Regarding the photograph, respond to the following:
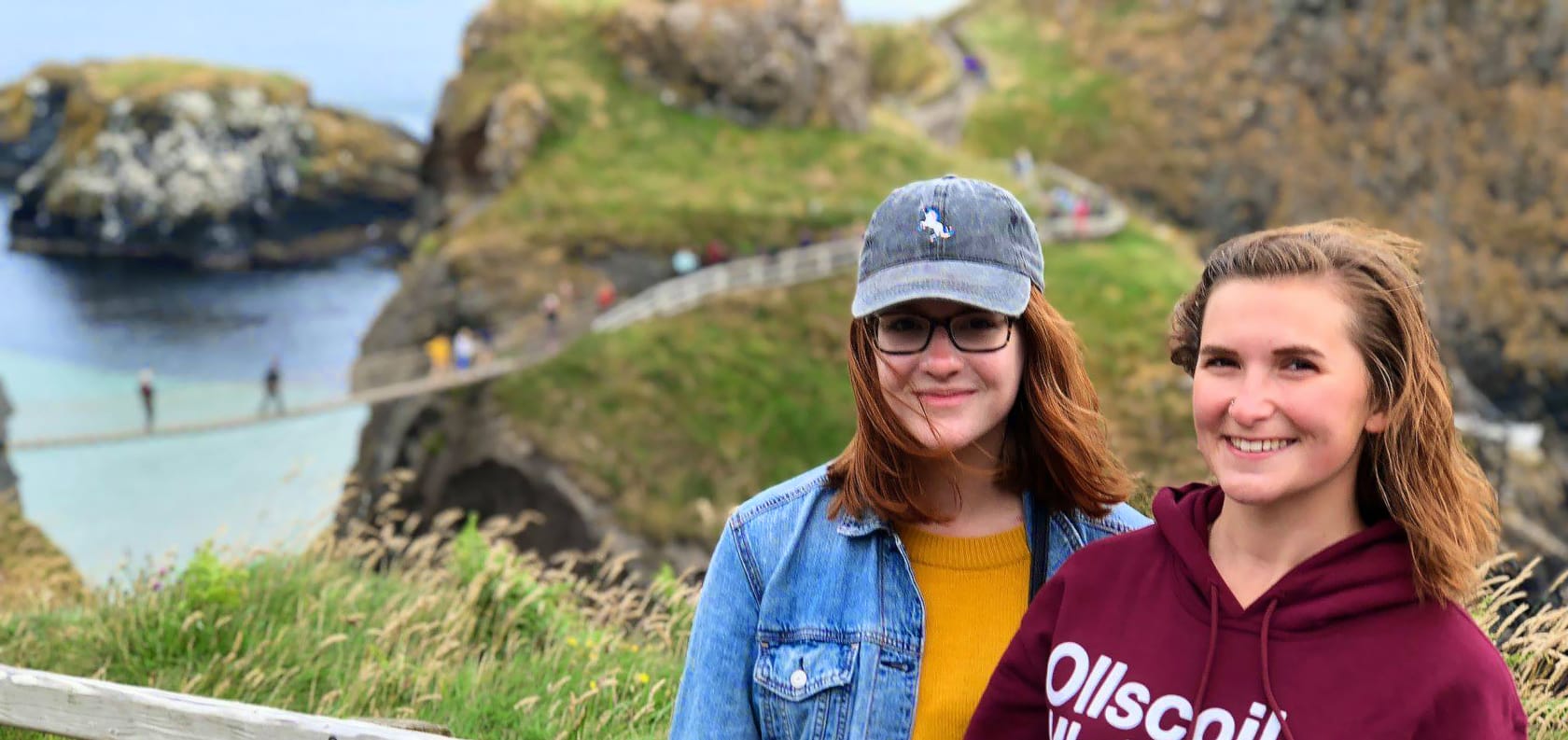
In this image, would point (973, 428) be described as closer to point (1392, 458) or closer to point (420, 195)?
point (1392, 458)

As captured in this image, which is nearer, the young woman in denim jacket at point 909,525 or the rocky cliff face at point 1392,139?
the young woman in denim jacket at point 909,525

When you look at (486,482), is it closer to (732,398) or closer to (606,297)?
(732,398)

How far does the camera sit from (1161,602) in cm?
249

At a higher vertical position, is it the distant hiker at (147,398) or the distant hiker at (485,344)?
the distant hiker at (485,344)

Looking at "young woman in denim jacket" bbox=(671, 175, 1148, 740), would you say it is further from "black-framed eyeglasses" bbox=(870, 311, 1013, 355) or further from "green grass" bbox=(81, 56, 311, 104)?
"green grass" bbox=(81, 56, 311, 104)

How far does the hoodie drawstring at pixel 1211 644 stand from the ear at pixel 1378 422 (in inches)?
16.6

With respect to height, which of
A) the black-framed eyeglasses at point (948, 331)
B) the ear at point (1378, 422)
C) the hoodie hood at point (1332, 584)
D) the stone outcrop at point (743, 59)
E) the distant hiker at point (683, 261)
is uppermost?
the stone outcrop at point (743, 59)

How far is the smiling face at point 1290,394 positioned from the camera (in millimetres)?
2367

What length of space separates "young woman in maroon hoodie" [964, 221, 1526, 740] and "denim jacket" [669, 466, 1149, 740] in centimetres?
43

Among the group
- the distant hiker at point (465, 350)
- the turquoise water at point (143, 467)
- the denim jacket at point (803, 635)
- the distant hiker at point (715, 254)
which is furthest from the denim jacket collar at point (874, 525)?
the distant hiker at point (715, 254)

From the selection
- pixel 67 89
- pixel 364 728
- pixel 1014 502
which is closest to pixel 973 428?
pixel 1014 502

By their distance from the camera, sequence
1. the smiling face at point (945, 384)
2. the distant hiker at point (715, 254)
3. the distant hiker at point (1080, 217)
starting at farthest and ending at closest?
the distant hiker at point (1080, 217) → the distant hiker at point (715, 254) → the smiling face at point (945, 384)

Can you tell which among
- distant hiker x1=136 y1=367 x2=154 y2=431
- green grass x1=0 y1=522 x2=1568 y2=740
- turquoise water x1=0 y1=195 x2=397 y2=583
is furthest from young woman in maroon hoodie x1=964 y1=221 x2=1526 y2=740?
distant hiker x1=136 y1=367 x2=154 y2=431

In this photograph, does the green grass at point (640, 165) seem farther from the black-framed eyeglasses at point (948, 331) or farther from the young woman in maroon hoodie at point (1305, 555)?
the young woman in maroon hoodie at point (1305, 555)
